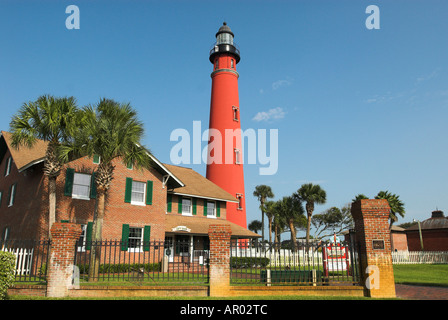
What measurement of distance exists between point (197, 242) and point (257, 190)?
34094 millimetres

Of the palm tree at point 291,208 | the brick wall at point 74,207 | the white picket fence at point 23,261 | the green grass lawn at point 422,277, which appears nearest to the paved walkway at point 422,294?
the green grass lawn at point 422,277

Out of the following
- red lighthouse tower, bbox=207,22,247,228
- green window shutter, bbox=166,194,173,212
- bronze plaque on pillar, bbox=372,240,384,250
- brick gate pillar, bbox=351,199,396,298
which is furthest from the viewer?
red lighthouse tower, bbox=207,22,247,228

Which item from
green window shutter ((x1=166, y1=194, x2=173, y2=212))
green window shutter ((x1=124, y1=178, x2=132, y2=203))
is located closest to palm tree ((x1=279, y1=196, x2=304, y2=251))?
green window shutter ((x1=166, y1=194, x2=173, y2=212))

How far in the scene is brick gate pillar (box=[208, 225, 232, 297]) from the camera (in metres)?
10.4

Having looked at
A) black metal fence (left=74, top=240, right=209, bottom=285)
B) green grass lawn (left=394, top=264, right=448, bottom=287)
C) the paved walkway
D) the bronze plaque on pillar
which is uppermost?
the bronze plaque on pillar

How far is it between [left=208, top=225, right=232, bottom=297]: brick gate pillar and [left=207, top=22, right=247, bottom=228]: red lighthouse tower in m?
21.0

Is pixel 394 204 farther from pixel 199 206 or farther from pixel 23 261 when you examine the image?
pixel 23 261

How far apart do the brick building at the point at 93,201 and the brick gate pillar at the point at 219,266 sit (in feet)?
37.3

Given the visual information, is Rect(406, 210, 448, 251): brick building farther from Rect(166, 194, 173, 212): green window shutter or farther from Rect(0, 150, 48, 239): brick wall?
Rect(0, 150, 48, 239): brick wall

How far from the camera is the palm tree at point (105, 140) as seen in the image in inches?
669

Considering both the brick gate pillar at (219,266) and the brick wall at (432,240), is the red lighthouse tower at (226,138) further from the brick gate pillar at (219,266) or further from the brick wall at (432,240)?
the brick wall at (432,240)
